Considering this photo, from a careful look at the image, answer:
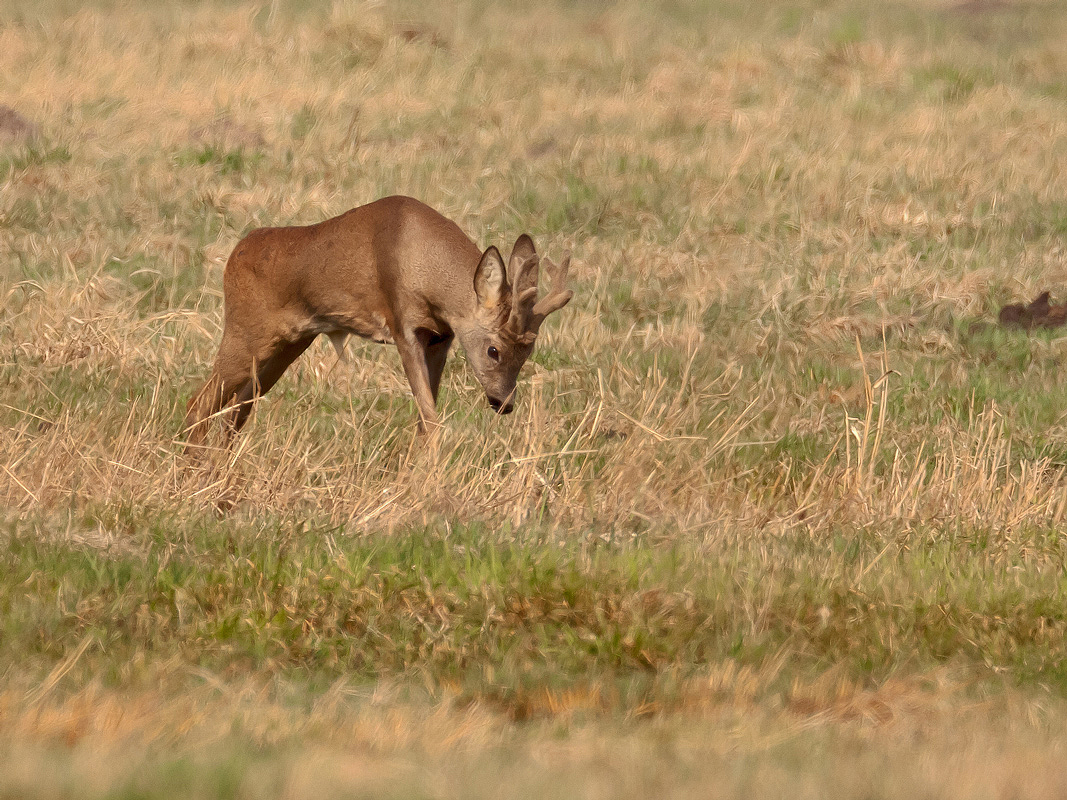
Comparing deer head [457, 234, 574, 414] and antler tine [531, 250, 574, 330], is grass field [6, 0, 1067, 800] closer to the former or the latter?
deer head [457, 234, 574, 414]

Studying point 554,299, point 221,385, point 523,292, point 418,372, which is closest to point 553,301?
point 554,299

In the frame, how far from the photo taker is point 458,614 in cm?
618

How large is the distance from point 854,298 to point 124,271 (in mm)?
6082

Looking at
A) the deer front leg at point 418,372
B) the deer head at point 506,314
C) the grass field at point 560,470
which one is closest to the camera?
the grass field at point 560,470

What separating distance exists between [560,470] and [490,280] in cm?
113

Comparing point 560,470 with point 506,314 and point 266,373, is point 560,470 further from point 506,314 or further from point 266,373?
point 266,373

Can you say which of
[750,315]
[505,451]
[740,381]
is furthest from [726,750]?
[750,315]

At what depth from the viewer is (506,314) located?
7984mm

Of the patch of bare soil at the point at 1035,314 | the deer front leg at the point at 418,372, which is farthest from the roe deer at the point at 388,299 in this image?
the patch of bare soil at the point at 1035,314

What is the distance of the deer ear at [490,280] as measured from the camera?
306 inches

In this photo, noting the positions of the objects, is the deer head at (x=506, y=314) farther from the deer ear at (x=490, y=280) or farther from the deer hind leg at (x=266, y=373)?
the deer hind leg at (x=266, y=373)

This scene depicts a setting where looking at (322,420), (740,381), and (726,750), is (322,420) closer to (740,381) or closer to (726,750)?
(740,381)

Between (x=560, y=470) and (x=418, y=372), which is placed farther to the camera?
Answer: (x=560, y=470)

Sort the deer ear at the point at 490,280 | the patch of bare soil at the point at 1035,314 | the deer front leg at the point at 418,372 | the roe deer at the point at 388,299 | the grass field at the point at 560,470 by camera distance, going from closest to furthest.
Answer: the grass field at the point at 560,470 → the deer ear at the point at 490,280 → the roe deer at the point at 388,299 → the deer front leg at the point at 418,372 → the patch of bare soil at the point at 1035,314
